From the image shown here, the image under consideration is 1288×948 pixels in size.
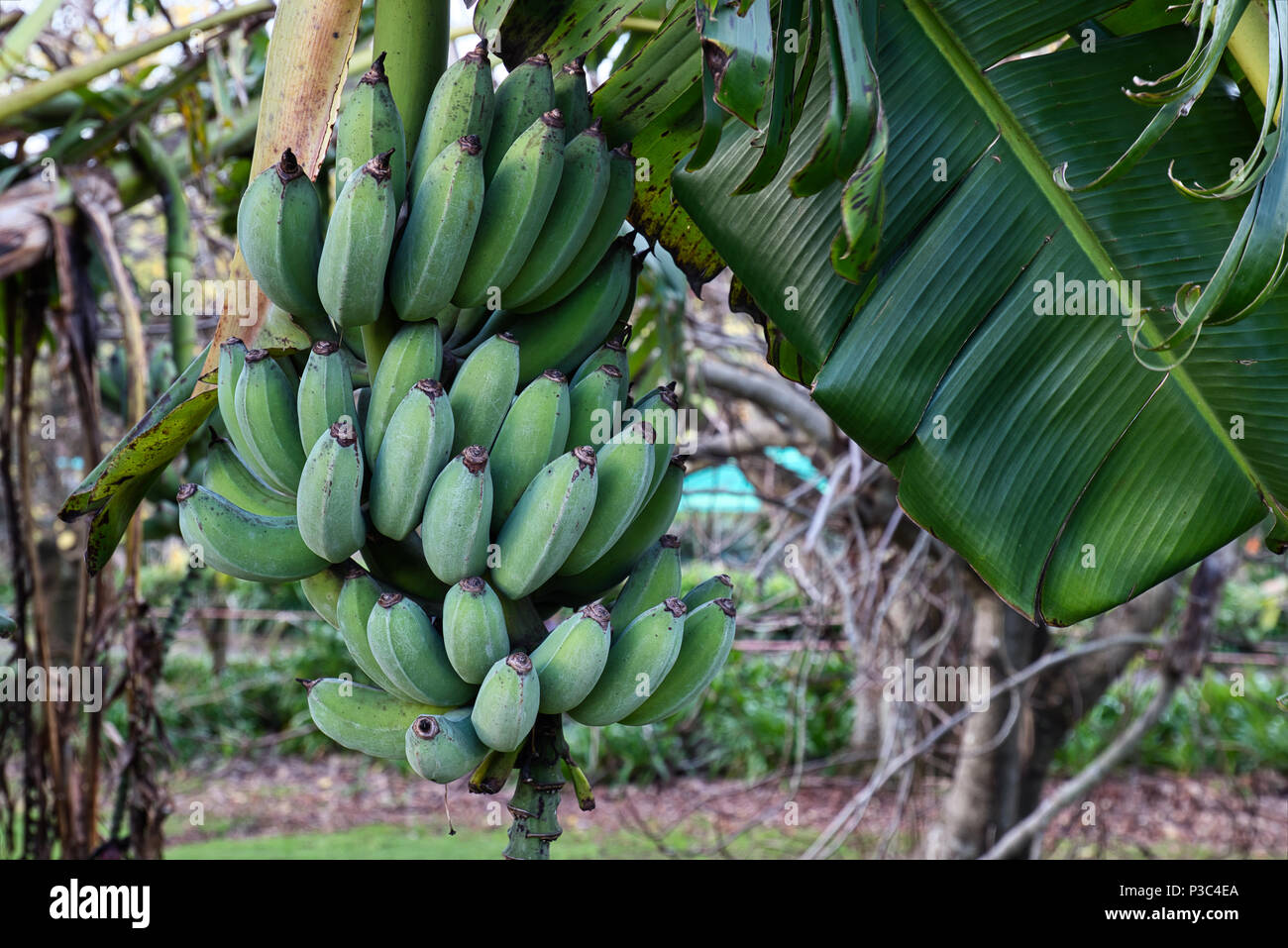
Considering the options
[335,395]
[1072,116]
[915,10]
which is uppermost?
[915,10]

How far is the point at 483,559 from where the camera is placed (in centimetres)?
83

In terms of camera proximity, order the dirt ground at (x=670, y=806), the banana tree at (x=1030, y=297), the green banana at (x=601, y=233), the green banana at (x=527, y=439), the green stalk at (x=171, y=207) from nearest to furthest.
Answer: the green banana at (x=527, y=439) < the green banana at (x=601, y=233) < the banana tree at (x=1030, y=297) < the green stalk at (x=171, y=207) < the dirt ground at (x=670, y=806)

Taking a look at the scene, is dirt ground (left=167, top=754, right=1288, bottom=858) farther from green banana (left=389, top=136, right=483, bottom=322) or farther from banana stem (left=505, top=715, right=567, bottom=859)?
green banana (left=389, top=136, right=483, bottom=322)

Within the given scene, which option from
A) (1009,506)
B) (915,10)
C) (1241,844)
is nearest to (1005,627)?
(1241,844)

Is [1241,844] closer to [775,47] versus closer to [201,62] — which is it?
[775,47]

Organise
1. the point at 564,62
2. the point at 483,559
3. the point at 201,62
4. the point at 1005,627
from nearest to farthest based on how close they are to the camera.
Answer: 1. the point at 483,559
2. the point at 564,62
3. the point at 201,62
4. the point at 1005,627

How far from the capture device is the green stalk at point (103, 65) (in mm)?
1767

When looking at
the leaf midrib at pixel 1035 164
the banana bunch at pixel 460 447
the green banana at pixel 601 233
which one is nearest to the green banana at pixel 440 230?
the banana bunch at pixel 460 447

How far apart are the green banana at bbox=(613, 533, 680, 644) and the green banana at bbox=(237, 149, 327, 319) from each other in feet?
1.35

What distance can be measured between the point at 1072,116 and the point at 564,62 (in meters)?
0.62

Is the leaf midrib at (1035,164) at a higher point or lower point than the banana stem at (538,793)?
higher

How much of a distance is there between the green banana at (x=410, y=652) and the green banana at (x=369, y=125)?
0.36m

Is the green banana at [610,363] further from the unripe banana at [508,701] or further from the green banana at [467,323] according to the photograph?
the unripe banana at [508,701]
